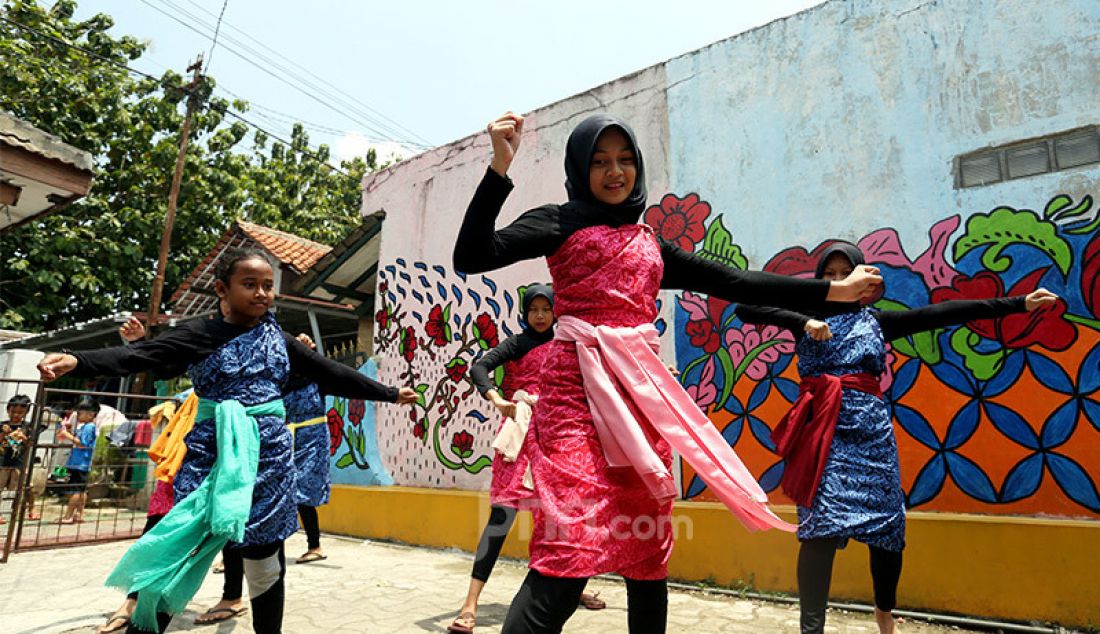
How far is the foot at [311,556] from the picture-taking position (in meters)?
5.06

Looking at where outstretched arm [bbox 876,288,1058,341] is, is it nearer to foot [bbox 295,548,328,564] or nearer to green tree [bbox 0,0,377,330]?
foot [bbox 295,548,328,564]

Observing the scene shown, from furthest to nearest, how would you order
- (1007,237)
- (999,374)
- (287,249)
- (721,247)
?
(287,249) < (721,247) < (1007,237) < (999,374)

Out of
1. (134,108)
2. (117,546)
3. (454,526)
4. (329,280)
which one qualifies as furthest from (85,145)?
(454,526)

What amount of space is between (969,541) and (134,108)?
66.5ft

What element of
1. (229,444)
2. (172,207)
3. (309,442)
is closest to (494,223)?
(229,444)

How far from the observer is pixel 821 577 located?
2.53 m

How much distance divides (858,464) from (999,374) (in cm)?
181

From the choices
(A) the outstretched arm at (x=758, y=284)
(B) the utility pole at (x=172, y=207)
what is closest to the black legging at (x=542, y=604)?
(A) the outstretched arm at (x=758, y=284)

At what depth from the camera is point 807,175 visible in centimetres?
473

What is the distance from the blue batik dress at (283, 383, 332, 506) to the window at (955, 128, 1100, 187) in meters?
4.41

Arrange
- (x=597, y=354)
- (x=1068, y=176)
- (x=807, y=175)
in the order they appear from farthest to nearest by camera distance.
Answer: (x=807, y=175) → (x=1068, y=176) → (x=597, y=354)

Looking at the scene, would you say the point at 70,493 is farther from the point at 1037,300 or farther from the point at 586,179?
the point at 1037,300

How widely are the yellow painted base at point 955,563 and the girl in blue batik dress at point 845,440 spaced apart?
1070 millimetres

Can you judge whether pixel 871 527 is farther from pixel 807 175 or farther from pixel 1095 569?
pixel 807 175
